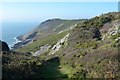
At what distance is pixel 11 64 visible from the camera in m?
42.7

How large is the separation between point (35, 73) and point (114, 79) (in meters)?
10.0

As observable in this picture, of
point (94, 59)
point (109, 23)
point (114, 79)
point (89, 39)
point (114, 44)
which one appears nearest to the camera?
point (114, 79)

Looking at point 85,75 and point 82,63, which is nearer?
point 85,75

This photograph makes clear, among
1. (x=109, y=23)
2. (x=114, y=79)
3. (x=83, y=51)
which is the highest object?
(x=109, y=23)

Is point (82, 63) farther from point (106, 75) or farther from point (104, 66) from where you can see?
point (106, 75)

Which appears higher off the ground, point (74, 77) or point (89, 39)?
point (89, 39)

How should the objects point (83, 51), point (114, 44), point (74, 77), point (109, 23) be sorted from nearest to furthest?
point (74, 77) → point (114, 44) → point (83, 51) → point (109, 23)

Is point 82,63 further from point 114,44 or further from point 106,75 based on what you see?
point 106,75

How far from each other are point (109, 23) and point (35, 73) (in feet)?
105

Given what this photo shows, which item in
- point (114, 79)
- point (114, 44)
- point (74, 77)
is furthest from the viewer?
point (114, 44)

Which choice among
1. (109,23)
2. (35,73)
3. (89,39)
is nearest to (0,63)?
(35,73)

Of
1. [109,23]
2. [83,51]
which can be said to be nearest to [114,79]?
[83,51]

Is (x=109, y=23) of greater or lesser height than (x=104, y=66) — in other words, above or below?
above

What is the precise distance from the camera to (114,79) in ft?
123
